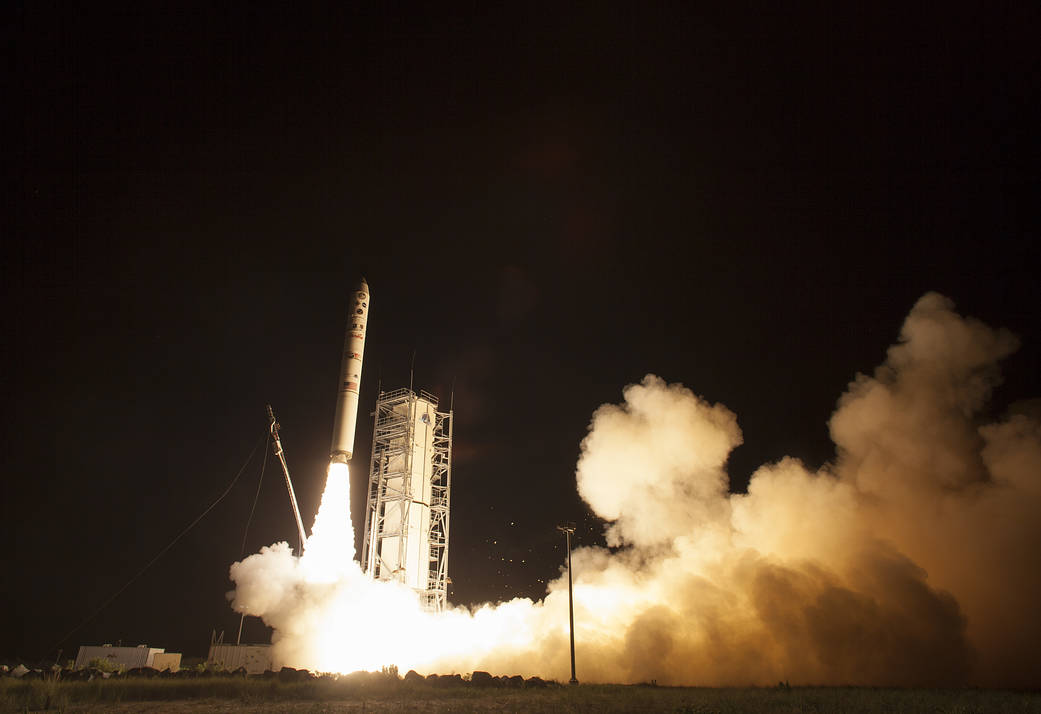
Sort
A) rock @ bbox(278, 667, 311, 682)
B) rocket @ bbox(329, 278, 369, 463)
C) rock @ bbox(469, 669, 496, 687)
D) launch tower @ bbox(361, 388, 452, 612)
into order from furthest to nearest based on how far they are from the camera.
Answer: launch tower @ bbox(361, 388, 452, 612) → rocket @ bbox(329, 278, 369, 463) → rock @ bbox(469, 669, 496, 687) → rock @ bbox(278, 667, 311, 682)

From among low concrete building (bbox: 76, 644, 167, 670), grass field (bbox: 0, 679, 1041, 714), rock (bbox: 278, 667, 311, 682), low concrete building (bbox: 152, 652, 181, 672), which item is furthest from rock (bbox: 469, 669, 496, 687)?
low concrete building (bbox: 76, 644, 167, 670)

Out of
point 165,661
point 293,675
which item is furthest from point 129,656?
point 293,675

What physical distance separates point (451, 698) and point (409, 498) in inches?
739

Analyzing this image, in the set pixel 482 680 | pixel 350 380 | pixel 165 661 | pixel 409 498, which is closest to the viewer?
pixel 482 680

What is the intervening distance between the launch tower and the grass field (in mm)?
14954

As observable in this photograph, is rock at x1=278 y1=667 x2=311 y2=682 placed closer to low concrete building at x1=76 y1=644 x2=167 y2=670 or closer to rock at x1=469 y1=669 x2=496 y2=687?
rock at x1=469 y1=669 x2=496 y2=687

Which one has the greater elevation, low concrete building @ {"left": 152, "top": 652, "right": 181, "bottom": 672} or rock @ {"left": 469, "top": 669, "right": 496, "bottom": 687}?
low concrete building @ {"left": 152, "top": 652, "right": 181, "bottom": 672}

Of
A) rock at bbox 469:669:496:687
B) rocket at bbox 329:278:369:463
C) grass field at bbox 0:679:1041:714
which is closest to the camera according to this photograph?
grass field at bbox 0:679:1041:714

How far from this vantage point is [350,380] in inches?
1517

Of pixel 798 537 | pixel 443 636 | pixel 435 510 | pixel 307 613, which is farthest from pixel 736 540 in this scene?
pixel 307 613

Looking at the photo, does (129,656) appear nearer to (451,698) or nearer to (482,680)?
(482,680)

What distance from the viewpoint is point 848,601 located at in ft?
98.6

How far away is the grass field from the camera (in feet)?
69.8

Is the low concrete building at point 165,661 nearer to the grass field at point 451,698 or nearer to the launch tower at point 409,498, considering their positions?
the launch tower at point 409,498
